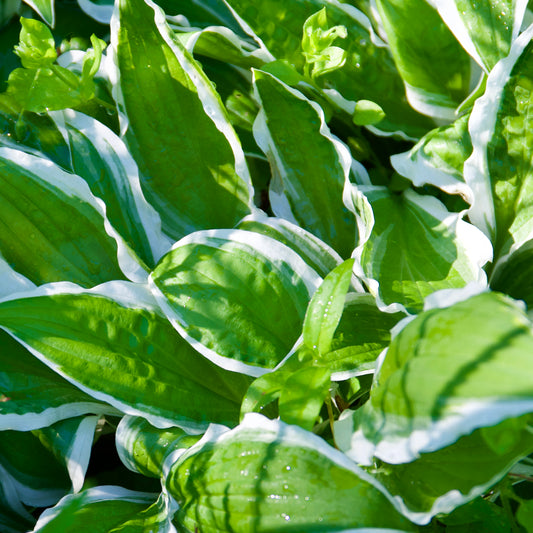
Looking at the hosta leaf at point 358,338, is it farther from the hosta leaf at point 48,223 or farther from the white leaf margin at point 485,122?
the hosta leaf at point 48,223

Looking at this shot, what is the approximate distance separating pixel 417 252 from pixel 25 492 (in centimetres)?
59

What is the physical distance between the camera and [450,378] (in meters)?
0.48

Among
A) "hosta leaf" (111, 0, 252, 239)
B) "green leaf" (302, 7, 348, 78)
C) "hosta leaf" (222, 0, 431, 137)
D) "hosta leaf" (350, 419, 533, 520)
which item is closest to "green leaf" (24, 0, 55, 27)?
"hosta leaf" (111, 0, 252, 239)

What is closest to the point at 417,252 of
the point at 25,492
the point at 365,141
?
the point at 365,141

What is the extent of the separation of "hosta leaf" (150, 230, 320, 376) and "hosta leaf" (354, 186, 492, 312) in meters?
0.08

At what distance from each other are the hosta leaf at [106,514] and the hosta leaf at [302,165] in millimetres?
395

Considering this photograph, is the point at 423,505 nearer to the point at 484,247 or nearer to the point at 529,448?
the point at 529,448

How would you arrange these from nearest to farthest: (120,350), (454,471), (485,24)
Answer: (454,471) → (120,350) → (485,24)

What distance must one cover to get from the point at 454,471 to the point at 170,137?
53cm

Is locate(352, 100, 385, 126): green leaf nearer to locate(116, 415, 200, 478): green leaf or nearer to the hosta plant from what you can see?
the hosta plant

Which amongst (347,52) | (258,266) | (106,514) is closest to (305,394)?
(258,266)

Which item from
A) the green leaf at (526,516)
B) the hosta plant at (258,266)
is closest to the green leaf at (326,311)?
the hosta plant at (258,266)

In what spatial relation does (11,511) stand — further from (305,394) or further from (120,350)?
(305,394)

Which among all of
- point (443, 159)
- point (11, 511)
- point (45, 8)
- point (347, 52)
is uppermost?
point (45, 8)
